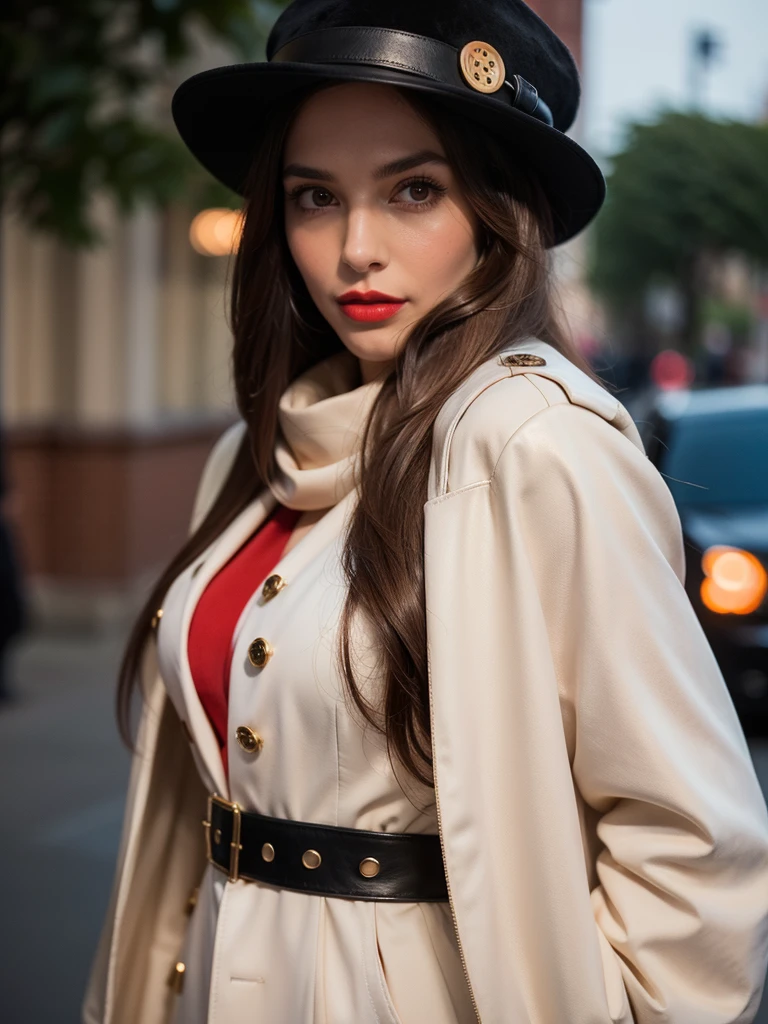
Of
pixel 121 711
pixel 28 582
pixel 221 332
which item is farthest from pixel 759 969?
pixel 221 332

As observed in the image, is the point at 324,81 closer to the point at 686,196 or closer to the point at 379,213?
the point at 379,213

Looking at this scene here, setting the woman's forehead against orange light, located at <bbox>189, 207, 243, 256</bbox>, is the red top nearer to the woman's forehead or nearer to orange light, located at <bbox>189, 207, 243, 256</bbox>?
the woman's forehead

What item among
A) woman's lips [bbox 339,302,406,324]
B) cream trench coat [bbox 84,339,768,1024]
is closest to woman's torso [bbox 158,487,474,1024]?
cream trench coat [bbox 84,339,768,1024]

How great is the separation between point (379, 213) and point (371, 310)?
0.14 meters

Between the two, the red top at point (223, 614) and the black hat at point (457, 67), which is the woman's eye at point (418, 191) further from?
the red top at point (223, 614)

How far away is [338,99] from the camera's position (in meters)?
1.89

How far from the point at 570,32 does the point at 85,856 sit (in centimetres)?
834

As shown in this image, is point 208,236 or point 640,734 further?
point 208,236

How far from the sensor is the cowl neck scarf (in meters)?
1.95

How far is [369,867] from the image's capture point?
177 centimetres

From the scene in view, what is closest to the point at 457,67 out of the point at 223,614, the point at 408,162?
the point at 408,162

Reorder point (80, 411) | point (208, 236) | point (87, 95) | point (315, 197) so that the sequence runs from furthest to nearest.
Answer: point (208, 236) < point (80, 411) < point (87, 95) < point (315, 197)

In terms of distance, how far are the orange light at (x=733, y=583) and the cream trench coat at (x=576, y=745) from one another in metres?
4.43

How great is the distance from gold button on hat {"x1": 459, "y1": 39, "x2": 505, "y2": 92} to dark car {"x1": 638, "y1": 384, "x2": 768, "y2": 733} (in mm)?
4287
